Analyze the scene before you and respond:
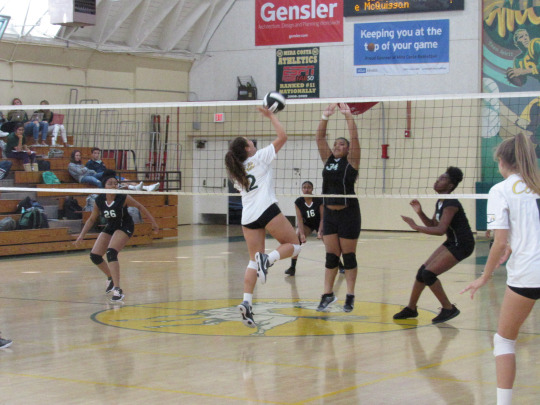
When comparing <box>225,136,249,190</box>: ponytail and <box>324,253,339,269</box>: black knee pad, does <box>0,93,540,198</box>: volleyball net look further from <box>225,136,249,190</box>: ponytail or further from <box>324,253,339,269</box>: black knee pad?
<box>225,136,249,190</box>: ponytail

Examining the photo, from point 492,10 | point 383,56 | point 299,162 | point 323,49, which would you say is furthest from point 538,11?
point 299,162


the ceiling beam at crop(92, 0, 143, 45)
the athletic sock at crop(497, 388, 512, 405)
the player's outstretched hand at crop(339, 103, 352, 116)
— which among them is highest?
the ceiling beam at crop(92, 0, 143, 45)

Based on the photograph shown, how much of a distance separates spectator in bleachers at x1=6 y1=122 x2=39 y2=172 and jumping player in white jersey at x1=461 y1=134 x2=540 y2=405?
44.4 ft

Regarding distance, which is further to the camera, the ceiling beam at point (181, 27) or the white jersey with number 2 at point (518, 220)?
the ceiling beam at point (181, 27)

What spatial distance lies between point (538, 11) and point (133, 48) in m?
10.1

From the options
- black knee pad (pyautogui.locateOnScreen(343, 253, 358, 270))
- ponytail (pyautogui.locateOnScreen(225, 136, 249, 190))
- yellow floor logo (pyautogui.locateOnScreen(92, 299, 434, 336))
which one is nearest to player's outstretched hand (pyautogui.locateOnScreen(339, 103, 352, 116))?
ponytail (pyautogui.locateOnScreen(225, 136, 249, 190))

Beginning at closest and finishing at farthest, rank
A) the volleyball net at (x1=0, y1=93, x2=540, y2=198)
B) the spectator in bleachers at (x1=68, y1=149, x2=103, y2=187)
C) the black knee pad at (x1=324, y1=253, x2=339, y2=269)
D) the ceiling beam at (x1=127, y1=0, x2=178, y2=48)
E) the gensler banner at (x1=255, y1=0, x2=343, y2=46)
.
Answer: the black knee pad at (x1=324, y1=253, x2=339, y2=269), the spectator in bleachers at (x1=68, y1=149, x2=103, y2=187), the volleyball net at (x1=0, y1=93, x2=540, y2=198), the ceiling beam at (x1=127, y1=0, x2=178, y2=48), the gensler banner at (x1=255, y1=0, x2=343, y2=46)

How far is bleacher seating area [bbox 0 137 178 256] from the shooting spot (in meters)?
14.8

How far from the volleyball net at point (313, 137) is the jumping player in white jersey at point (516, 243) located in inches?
542

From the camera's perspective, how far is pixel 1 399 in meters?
5.15

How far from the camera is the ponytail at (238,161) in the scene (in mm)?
7320

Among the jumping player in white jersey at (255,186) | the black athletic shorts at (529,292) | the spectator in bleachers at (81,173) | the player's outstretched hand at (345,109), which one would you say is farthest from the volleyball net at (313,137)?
the black athletic shorts at (529,292)

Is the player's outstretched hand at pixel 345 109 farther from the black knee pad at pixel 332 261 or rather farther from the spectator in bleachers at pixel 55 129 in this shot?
the spectator in bleachers at pixel 55 129

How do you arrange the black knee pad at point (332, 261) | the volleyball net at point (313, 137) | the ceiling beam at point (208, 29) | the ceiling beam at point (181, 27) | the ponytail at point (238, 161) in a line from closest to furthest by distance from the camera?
the ponytail at point (238, 161), the black knee pad at point (332, 261), the volleyball net at point (313, 137), the ceiling beam at point (181, 27), the ceiling beam at point (208, 29)
